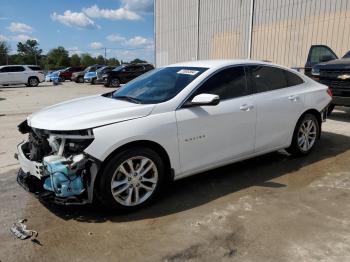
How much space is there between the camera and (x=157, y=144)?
4.16 m

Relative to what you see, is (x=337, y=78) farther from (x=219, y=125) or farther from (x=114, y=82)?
(x=114, y=82)

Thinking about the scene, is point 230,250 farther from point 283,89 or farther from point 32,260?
point 283,89

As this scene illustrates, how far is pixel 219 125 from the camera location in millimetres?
4617

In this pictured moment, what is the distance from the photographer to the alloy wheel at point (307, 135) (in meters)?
5.89

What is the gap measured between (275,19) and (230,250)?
17305 millimetres

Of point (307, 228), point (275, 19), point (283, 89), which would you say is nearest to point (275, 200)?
point (307, 228)

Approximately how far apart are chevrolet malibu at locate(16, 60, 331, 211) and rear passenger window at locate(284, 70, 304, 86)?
1.9 inches

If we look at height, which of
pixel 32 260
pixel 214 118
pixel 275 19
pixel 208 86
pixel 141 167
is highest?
pixel 275 19

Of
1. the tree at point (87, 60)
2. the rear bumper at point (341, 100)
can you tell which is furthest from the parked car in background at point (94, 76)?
the tree at point (87, 60)

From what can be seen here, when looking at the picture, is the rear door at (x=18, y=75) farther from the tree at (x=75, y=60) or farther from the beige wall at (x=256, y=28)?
the tree at (x=75, y=60)

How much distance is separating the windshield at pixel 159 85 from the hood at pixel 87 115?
263 mm

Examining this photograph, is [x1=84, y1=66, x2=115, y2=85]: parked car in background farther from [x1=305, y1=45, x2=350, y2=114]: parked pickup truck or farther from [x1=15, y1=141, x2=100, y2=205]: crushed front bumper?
[x1=15, y1=141, x2=100, y2=205]: crushed front bumper

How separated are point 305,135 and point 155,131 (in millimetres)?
2931

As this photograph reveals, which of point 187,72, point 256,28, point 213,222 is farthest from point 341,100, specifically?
point 256,28
